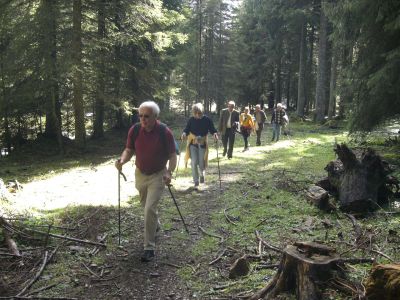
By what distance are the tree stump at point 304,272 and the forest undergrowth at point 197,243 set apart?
17 centimetres

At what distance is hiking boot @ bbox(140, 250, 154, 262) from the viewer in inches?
255

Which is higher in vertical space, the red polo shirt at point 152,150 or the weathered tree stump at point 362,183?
the red polo shirt at point 152,150

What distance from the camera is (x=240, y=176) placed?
43.2 feet

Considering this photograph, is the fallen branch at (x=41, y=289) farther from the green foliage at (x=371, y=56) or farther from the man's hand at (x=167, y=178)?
the green foliage at (x=371, y=56)

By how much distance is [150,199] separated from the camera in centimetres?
661

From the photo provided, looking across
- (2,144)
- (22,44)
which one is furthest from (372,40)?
(2,144)

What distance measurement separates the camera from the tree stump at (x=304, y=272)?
4.48 metres

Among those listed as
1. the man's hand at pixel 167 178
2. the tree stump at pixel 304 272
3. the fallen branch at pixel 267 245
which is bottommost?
the fallen branch at pixel 267 245

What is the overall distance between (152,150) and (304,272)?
3.17m

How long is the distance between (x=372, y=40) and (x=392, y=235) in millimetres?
8628

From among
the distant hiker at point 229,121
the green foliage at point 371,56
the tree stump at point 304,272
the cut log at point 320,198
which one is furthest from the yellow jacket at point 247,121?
the tree stump at point 304,272

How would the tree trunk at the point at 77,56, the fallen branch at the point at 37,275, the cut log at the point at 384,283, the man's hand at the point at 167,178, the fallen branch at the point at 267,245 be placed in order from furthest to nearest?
the tree trunk at the point at 77,56
the man's hand at the point at 167,178
the fallen branch at the point at 267,245
the fallen branch at the point at 37,275
the cut log at the point at 384,283

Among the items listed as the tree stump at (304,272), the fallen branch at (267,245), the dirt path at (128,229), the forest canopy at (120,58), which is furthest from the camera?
the forest canopy at (120,58)

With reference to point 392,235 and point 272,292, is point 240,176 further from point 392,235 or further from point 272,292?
point 272,292
